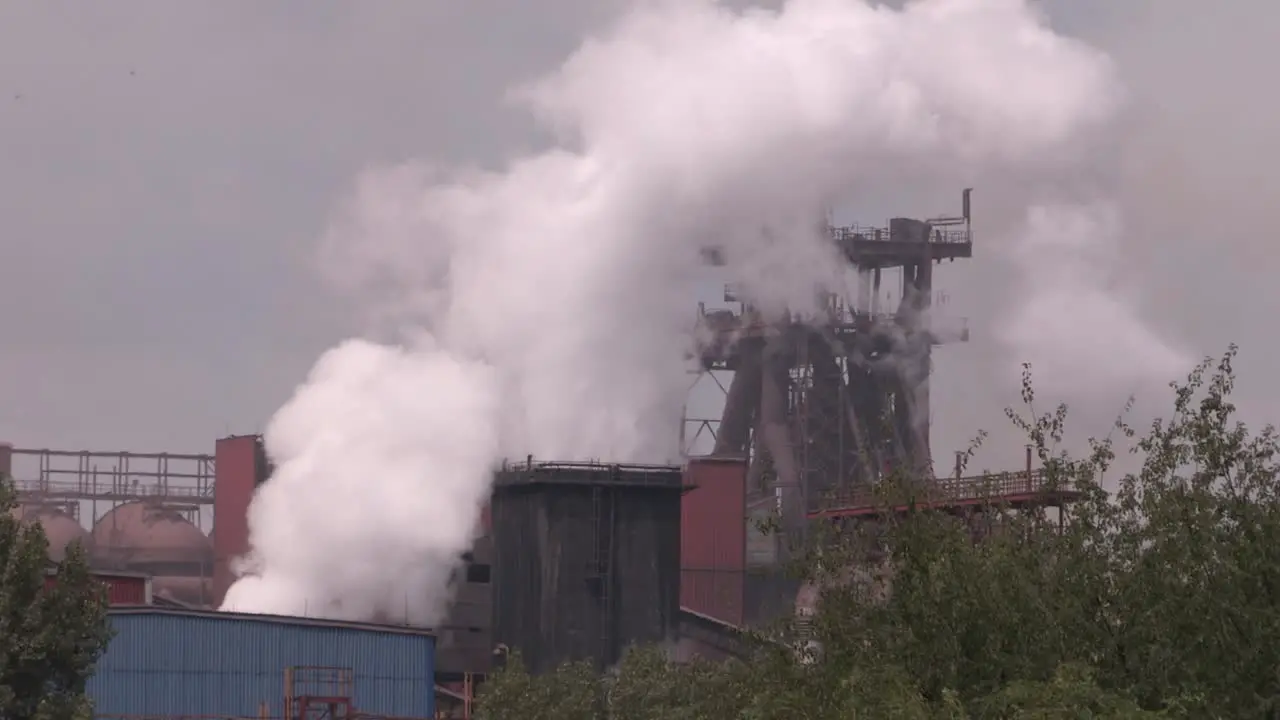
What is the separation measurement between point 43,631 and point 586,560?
3733cm

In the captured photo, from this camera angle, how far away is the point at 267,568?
83.2m

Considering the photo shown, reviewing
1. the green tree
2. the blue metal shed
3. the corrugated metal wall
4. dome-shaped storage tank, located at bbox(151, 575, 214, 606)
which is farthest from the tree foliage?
dome-shaped storage tank, located at bbox(151, 575, 214, 606)

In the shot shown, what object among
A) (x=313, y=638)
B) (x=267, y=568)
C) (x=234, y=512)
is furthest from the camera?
(x=234, y=512)

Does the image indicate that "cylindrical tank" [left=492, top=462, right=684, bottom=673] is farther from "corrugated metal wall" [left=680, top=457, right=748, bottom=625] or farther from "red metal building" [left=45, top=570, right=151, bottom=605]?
"corrugated metal wall" [left=680, top=457, right=748, bottom=625]

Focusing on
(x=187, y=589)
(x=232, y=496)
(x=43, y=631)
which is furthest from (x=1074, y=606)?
(x=187, y=589)

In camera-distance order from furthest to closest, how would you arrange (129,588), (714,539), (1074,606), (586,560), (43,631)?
(714,539) → (586,560) → (129,588) → (43,631) → (1074,606)

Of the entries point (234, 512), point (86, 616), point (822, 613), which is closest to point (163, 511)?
point (234, 512)

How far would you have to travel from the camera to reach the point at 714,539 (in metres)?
96.1

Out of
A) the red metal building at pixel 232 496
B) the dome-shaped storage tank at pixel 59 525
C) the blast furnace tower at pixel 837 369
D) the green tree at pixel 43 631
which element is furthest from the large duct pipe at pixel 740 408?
the green tree at pixel 43 631

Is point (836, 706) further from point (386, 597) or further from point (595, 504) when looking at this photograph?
point (386, 597)

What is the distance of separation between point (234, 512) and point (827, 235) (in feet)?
95.1

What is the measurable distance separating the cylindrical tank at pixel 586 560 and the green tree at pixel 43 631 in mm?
34957

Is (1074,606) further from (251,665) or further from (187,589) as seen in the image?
(187,589)

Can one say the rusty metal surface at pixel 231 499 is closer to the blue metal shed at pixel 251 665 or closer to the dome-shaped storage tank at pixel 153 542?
the dome-shaped storage tank at pixel 153 542
